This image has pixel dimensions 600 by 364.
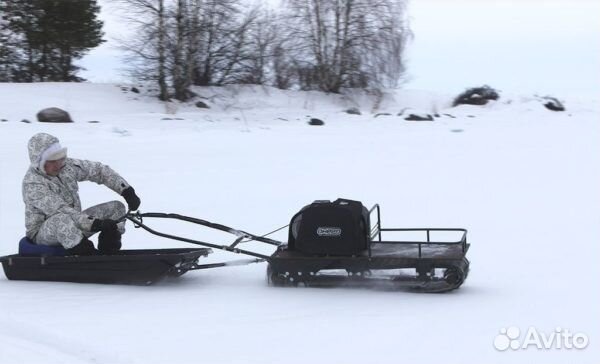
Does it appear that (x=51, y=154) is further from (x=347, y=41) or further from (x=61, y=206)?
(x=347, y=41)

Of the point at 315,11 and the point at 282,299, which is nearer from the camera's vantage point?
the point at 282,299

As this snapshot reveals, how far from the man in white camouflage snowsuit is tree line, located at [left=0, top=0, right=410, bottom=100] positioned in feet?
72.4

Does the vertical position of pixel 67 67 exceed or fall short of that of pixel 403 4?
it falls short

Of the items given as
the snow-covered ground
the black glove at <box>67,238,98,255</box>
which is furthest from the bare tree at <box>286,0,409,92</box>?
the black glove at <box>67,238,98,255</box>

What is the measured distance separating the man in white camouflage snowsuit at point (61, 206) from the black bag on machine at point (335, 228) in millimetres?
1363

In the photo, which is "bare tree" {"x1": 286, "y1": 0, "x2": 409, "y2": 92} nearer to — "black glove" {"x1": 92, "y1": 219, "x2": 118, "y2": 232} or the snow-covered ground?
the snow-covered ground

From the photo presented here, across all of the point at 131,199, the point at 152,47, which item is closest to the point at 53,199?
the point at 131,199

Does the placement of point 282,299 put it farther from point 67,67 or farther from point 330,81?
point 67,67

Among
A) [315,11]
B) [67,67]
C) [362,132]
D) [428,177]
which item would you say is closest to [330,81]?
[315,11]

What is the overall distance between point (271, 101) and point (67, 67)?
8319 millimetres

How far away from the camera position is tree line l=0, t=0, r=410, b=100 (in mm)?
29469

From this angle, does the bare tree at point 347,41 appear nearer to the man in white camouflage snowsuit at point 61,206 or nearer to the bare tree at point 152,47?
the bare tree at point 152,47

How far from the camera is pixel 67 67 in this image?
3125 centimetres

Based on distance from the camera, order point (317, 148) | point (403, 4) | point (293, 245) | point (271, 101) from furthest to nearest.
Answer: point (403, 4) < point (271, 101) < point (317, 148) < point (293, 245)
